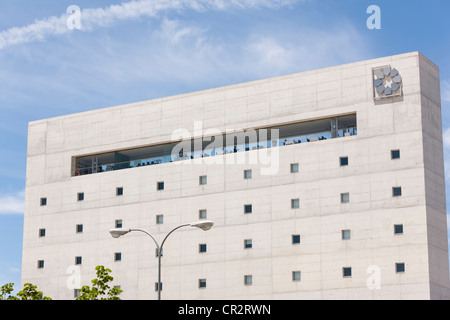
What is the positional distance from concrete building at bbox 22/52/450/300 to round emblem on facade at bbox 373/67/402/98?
A: 0.26 ft

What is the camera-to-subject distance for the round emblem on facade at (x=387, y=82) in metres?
49.8

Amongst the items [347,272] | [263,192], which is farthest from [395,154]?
[263,192]

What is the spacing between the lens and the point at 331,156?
5081cm

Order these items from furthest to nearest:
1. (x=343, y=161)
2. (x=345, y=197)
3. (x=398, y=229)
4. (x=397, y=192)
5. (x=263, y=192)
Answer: (x=263, y=192) → (x=343, y=161) → (x=345, y=197) → (x=397, y=192) → (x=398, y=229)

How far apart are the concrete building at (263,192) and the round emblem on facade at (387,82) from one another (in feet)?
0.26

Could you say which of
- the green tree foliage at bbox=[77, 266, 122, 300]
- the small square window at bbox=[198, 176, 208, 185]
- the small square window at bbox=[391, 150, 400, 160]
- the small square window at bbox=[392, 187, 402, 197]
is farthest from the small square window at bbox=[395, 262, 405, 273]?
the green tree foliage at bbox=[77, 266, 122, 300]

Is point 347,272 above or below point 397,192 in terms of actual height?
below

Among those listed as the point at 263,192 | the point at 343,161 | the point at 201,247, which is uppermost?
the point at 343,161

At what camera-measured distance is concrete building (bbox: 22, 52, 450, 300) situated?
48.6 meters

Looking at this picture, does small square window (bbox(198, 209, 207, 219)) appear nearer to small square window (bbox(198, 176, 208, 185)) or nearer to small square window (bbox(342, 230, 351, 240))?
small square window (bbox(198, 176, 208, 185))

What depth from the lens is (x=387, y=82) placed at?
5025 centimetres

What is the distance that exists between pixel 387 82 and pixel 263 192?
1086 cm

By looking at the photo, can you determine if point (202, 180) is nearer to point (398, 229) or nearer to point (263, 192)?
point (263, 192)
